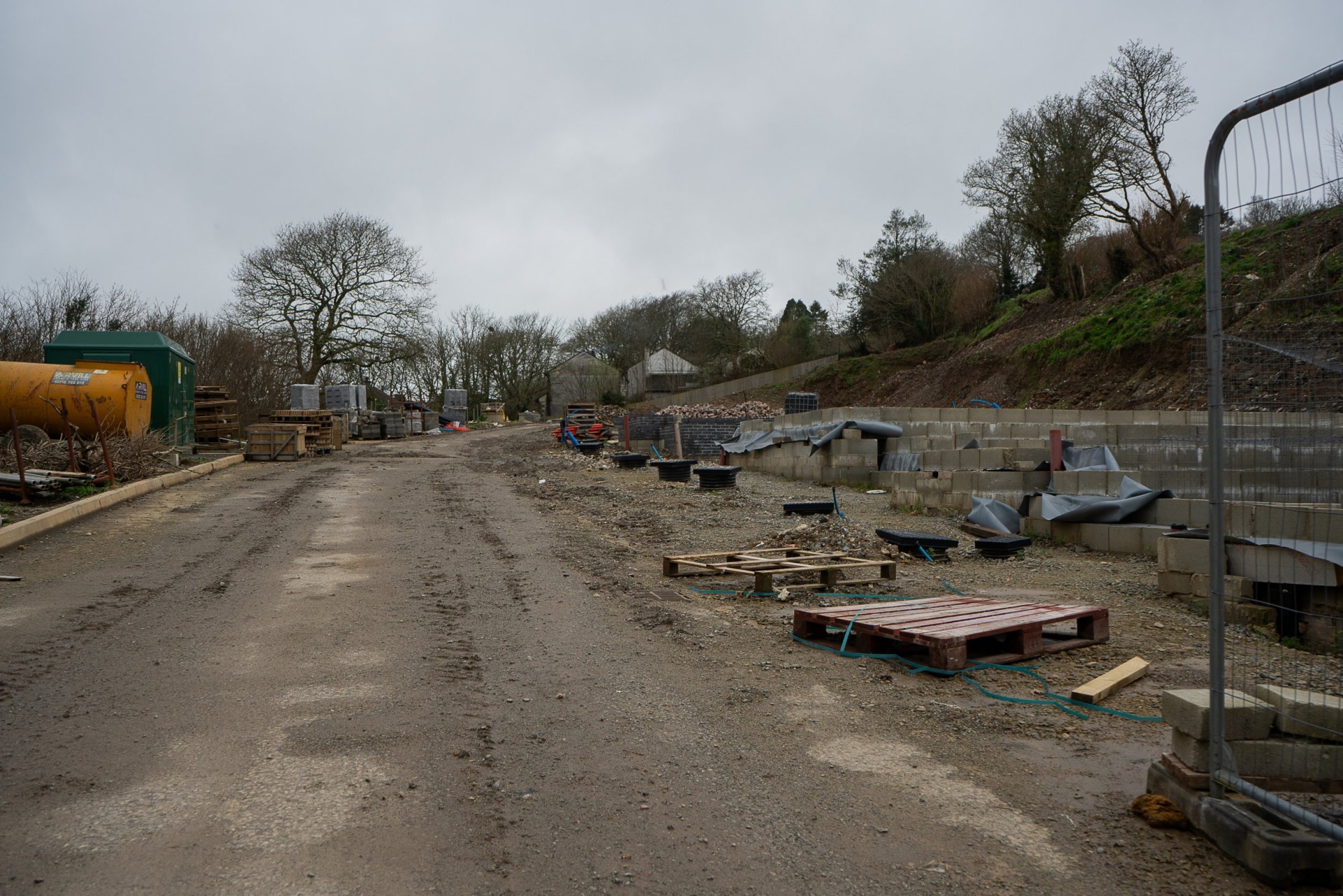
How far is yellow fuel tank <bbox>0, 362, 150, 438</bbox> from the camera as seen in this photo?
14.4 meters

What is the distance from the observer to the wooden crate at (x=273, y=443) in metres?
20.4

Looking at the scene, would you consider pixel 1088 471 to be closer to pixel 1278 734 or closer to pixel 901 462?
pixel 901 462

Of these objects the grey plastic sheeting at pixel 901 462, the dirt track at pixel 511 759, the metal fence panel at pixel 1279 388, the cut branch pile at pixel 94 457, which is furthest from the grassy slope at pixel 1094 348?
the cut branch pile at pixel 94 457

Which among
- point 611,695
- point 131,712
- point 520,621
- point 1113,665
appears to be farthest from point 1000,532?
point 131,712

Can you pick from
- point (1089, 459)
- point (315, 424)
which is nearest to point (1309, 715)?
point (1089, 459)

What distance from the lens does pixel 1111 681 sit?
474 centimetres

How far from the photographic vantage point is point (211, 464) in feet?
57.0

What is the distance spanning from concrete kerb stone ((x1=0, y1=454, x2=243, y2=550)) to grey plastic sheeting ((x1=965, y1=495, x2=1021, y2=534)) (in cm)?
1069

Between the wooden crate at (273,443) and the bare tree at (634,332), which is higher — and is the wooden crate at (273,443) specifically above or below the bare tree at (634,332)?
below

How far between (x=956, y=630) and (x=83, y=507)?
10836 millimetres

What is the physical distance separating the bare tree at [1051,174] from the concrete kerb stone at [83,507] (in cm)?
2499

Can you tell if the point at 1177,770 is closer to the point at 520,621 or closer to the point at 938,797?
the point at 938,797

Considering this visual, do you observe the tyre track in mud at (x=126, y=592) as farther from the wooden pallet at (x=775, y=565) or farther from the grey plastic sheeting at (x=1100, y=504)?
the grey plastic sheeting at (x=1100, y=504)

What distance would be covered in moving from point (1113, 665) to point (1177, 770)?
2.30m
